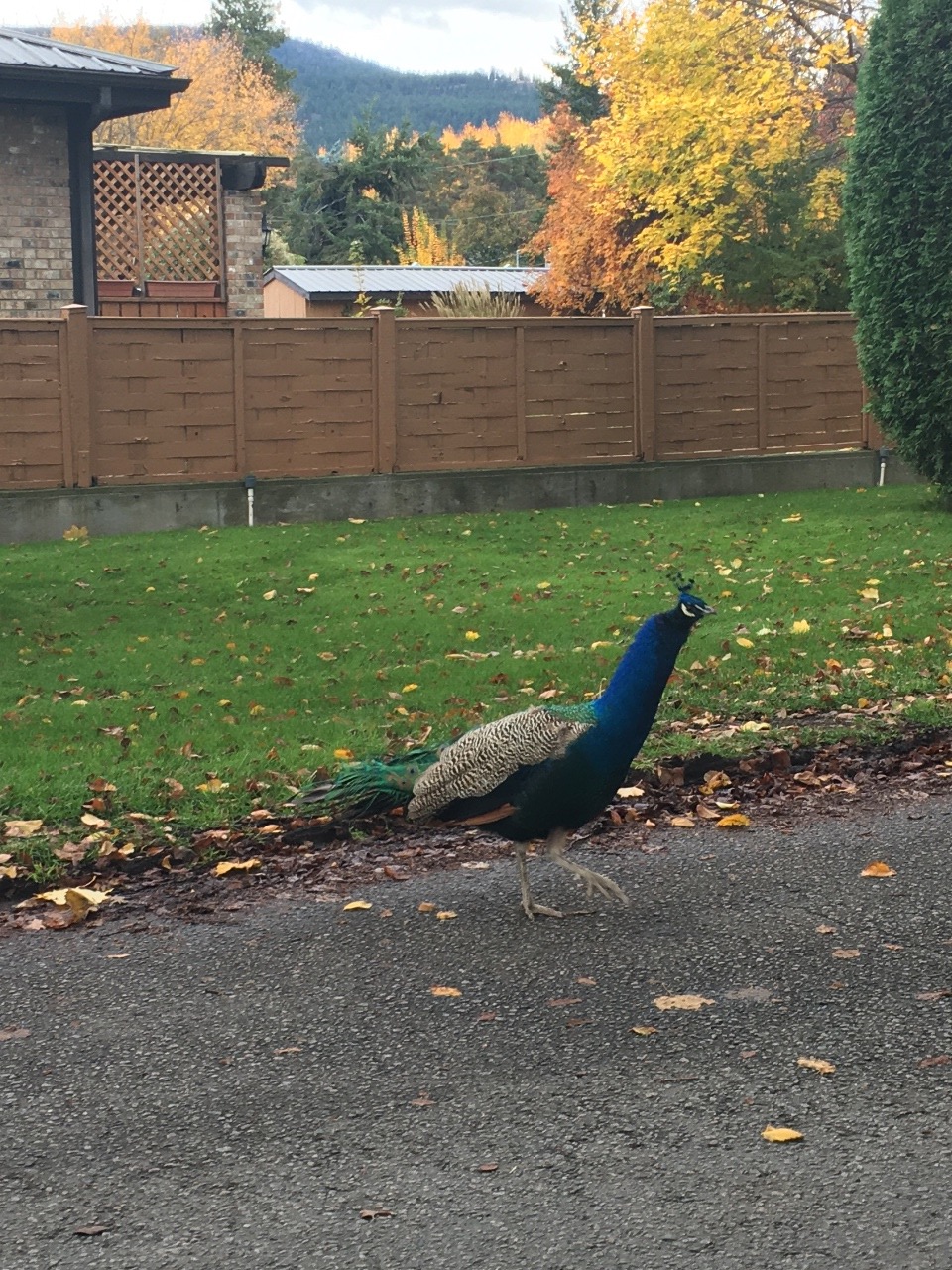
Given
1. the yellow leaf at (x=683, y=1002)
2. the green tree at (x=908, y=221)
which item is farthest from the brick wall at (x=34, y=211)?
the yellow leaf at (x=683, y=1002)

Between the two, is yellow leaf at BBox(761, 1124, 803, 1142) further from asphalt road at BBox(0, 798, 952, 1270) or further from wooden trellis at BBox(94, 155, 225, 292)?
wooden trellis at BBox(94, 155, 225, 292)

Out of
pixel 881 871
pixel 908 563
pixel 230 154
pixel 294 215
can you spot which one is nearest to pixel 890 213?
pixel 908 563

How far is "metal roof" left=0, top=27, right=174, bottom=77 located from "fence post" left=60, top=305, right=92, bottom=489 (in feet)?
14.2

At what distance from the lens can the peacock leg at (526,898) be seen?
5.22 m

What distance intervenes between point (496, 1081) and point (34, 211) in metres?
18.1

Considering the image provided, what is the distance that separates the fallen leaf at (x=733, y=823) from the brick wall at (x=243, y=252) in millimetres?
21200

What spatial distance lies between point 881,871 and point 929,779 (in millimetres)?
1403

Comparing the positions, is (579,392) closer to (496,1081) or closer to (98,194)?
(98,194)

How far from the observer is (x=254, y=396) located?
55.7 ft

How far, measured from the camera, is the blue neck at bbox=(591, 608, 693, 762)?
5.00 m

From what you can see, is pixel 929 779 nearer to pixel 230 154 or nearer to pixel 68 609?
pixel 68 609

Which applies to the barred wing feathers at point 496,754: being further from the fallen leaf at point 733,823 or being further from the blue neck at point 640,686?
the fallen leaf at point 733,823

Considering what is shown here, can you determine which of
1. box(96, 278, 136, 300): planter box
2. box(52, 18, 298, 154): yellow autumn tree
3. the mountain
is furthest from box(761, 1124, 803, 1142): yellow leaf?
the mountain

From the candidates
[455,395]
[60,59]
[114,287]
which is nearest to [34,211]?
[60,59]
